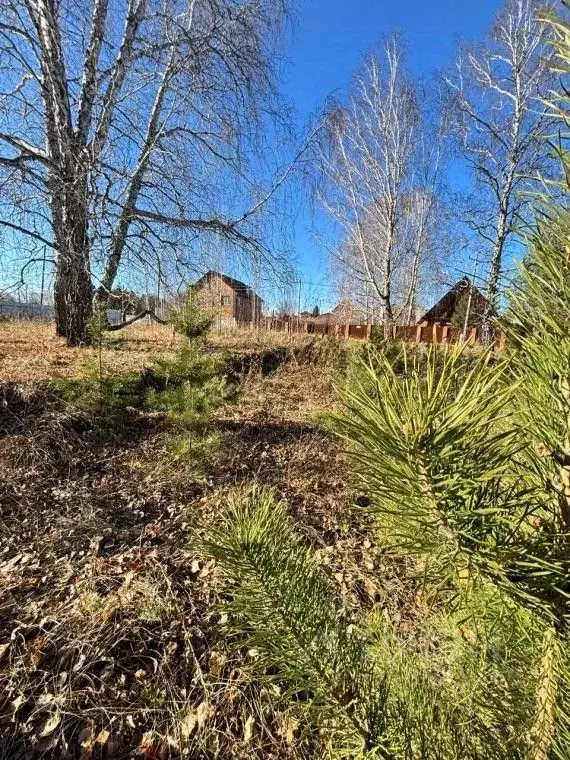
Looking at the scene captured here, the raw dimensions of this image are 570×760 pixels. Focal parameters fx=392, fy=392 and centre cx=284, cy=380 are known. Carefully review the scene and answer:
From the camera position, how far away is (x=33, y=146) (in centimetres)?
427

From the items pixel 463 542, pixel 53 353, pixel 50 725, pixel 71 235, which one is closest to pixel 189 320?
pixel 71 235

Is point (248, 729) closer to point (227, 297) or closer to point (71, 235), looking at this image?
point (71, 235)

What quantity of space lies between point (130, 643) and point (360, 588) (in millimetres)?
1201

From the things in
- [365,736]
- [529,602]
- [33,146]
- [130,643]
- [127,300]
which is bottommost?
[130,643]

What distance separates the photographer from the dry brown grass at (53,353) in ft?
15.4

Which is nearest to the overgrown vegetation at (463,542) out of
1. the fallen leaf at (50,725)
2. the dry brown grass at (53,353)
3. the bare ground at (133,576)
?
the bare ground at (133,576)

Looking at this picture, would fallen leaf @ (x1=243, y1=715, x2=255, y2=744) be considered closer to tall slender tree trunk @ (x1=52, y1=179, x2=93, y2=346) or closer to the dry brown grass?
tall slender tree trunk @ (x1=52, y1=179, x2=93, y2=346)

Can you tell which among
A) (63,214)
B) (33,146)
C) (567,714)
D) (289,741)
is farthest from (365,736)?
(33,146)

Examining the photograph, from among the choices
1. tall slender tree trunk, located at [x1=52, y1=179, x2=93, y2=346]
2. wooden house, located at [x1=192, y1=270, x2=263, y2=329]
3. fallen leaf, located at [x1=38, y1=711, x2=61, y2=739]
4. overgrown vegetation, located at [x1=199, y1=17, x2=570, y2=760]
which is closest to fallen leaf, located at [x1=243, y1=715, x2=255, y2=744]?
fallen leaf, located at [x1=38, y1=711, x2=61, y2=739]

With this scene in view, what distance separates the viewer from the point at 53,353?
18.3 ft

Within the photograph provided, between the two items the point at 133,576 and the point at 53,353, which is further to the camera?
the point at 53,353

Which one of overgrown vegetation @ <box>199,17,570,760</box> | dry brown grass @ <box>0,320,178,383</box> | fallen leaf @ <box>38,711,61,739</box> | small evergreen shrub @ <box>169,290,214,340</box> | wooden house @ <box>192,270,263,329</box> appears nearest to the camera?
overgrown vegetation @ <box>199,17,570,760</box>

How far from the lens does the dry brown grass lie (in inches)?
185

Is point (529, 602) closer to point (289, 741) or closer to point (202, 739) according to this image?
point (289, 741)
